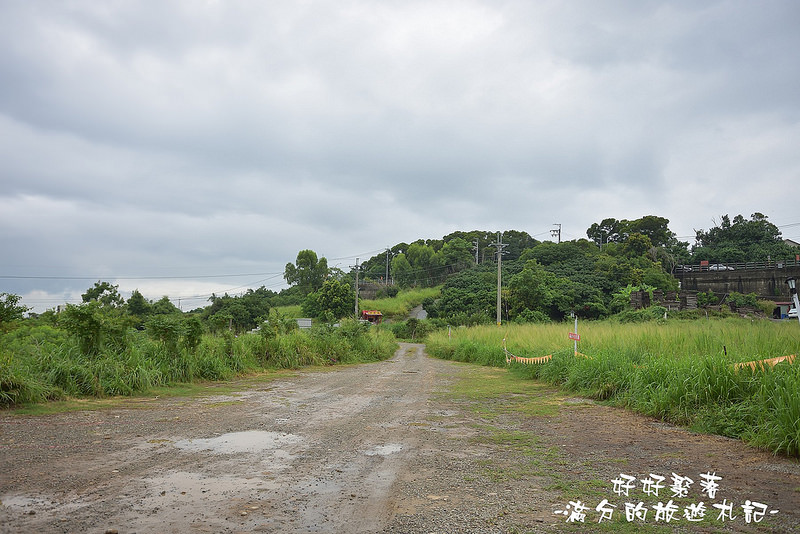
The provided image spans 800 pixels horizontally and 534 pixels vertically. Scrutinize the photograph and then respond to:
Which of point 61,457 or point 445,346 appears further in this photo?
point 445,346

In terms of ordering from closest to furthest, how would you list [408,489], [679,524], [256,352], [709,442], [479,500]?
[679,524]
[479,500]
[408,489]
[709,442]
[256,352]

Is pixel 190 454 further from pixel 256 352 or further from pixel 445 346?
pixel 445 346

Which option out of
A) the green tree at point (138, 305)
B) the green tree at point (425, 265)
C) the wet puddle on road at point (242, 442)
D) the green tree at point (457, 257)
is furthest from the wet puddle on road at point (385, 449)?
the green tree at point (425, 265)

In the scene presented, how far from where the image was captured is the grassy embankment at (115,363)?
7.47 meters

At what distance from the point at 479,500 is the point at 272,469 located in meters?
1.81

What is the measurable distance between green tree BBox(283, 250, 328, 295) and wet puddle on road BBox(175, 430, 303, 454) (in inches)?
2183

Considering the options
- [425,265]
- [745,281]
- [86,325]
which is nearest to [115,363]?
[86,325]

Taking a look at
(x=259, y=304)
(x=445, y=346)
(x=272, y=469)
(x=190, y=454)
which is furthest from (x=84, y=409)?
(x=259, y=304)

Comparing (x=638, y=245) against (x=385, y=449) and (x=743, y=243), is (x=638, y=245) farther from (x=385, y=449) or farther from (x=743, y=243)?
(x=385, y=449)

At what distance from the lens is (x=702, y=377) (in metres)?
6.52

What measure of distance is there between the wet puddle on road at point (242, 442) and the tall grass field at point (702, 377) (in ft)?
16.0

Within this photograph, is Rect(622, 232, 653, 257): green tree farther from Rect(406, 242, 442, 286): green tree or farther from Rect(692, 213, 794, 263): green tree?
Rect(406, 242, 442, 286): green tree

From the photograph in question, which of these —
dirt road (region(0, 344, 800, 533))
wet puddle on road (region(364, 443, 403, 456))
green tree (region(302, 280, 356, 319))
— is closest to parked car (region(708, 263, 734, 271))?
green tree (region(302, 280, 356, 319))

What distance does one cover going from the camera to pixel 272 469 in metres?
4.23
